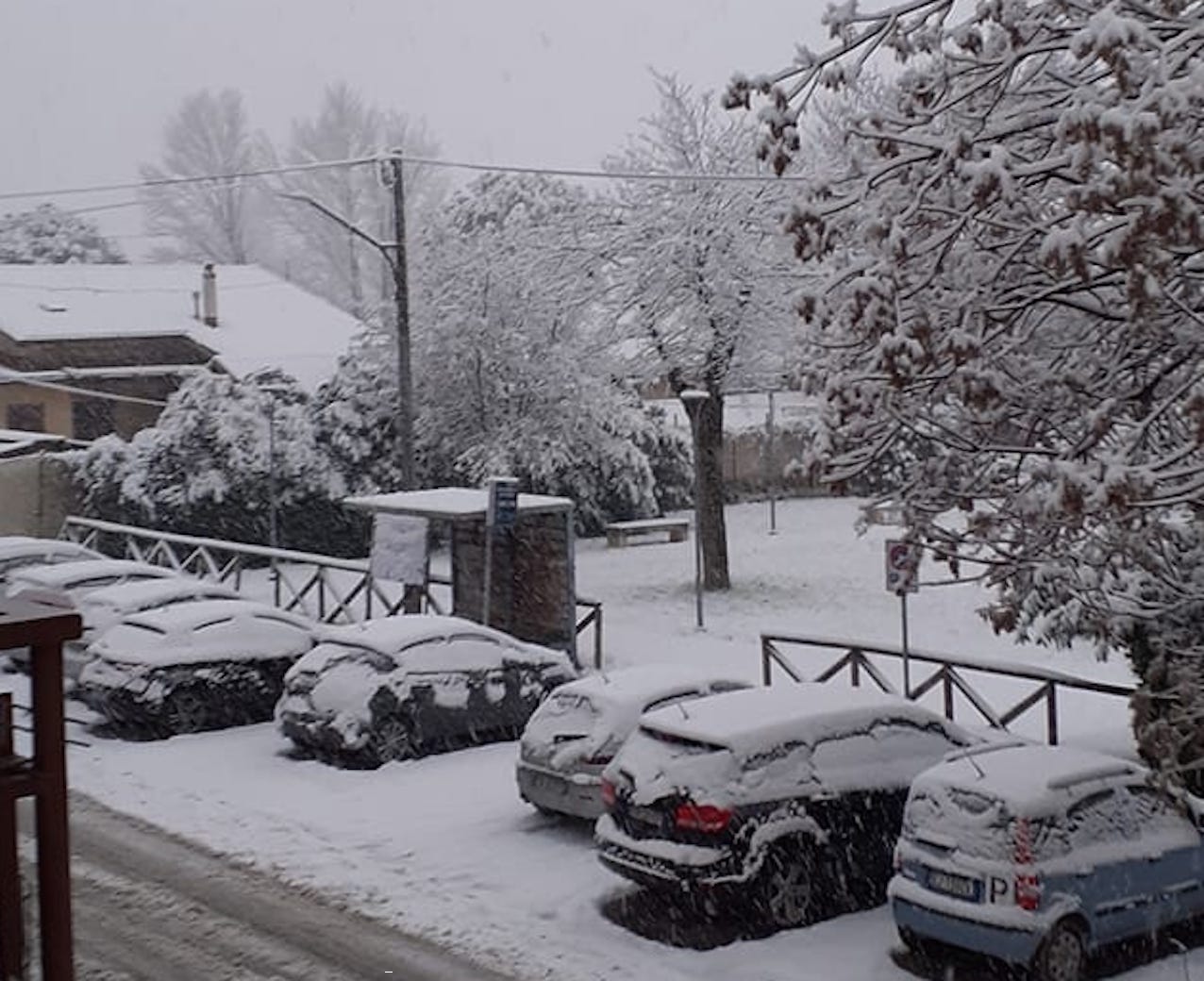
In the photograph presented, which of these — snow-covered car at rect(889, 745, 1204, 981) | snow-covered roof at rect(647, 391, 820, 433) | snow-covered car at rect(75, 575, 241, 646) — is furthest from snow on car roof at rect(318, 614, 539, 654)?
snow-covered roof at rect(647, 391, 820, 433)

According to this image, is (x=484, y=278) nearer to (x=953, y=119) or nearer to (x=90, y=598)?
(x=90, y=598)

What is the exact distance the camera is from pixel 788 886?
11.8m

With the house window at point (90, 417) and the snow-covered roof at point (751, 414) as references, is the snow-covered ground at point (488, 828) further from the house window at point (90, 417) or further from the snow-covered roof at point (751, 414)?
the house window at point (90, 417)

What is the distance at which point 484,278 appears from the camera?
1320 inches

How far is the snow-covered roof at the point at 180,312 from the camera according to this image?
138ft

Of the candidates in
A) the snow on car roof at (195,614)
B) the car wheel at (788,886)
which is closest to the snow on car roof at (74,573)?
the snow on car roof at (195,614)

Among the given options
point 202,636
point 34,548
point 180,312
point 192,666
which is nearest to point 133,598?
point 202,636

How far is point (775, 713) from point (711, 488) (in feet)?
50.6

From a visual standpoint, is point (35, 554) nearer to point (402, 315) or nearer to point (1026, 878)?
point (402, 315)

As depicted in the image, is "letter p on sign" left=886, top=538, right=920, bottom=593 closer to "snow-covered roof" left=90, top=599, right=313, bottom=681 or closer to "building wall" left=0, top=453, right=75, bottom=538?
"snow-covered roof" left=90, top=599, right=313, bottom=681

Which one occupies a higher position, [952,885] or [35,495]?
[35,495]

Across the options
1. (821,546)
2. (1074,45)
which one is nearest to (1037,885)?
(1074,45)

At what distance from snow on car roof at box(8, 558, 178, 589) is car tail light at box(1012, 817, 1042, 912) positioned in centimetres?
1418

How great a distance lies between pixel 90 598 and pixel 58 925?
13326 mm
